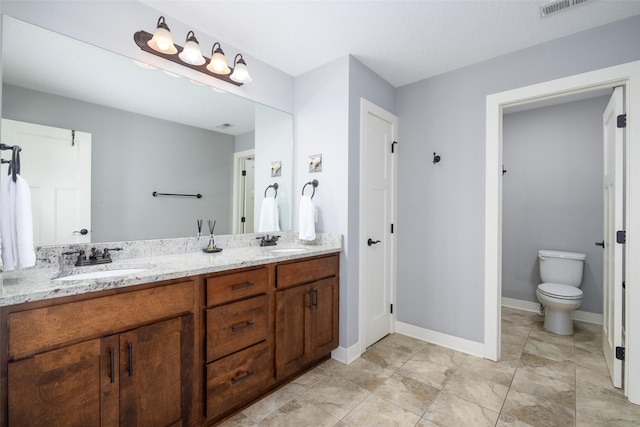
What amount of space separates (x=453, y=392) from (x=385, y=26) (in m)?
2.52

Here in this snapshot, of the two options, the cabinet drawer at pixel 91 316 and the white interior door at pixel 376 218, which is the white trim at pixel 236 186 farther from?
the white interior door at pixel 376 218

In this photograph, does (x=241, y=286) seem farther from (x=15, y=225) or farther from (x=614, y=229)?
(x=614, y=229)

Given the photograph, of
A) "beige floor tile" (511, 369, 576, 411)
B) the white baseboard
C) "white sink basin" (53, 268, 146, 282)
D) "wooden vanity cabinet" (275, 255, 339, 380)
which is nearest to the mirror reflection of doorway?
"wooden vanity cabinet" (275, 255, 339, 380)

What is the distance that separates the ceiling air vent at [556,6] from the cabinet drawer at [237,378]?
272cm

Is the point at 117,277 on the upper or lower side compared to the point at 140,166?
lower

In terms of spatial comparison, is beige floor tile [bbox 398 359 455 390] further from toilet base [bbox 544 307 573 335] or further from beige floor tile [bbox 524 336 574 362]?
toilet base [bbox 544 307 573 335]

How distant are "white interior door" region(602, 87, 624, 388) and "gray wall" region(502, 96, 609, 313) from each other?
3.71 feet

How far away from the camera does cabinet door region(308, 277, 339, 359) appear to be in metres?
2.13

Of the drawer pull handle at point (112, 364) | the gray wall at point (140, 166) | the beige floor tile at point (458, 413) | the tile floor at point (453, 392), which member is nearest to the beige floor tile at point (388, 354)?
the tile floor at point (453, 392)

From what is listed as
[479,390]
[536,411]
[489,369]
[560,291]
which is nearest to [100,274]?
[479,390]

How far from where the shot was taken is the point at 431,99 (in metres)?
2.73

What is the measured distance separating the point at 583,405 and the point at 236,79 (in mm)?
3140

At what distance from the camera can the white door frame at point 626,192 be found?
180cm

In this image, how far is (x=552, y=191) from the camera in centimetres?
333
